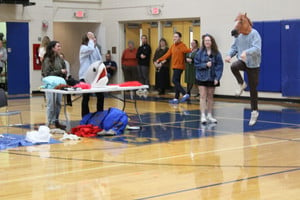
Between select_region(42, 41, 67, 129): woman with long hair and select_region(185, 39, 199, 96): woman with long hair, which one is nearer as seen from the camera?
select_region(42, 41, 67, 129): woman with long hair

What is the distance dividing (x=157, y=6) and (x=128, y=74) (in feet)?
9.45

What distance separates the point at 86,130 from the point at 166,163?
3.02 meters

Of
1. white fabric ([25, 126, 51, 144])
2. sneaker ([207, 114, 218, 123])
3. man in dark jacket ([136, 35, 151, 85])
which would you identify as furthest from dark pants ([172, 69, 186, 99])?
white fabric ([25, 126, 51, 144])

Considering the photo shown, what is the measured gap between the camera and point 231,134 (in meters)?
10.8

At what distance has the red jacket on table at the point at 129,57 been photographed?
870 inches

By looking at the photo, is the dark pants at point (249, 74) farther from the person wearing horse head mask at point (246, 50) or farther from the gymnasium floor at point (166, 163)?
the gymnasium floor at point (166, 163)

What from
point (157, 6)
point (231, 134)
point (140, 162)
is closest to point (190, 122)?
point (231, 134)

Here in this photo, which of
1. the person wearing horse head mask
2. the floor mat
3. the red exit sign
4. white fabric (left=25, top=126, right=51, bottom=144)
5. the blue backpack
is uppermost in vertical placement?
the red exit sign

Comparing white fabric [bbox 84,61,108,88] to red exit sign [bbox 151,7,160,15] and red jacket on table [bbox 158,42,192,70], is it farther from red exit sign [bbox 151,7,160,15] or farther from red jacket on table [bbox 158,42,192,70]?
red exit sign [bbox 151,7,160,15]

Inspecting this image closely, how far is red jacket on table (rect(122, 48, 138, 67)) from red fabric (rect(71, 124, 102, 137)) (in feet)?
36.9

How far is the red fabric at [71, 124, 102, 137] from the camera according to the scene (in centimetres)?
1075

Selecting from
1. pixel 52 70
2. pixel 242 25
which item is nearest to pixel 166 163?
pixel 242 25

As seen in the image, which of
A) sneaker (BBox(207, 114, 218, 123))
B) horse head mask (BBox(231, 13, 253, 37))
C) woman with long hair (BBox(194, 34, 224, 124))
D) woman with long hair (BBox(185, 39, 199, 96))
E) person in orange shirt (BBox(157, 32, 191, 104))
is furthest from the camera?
woman with long hair (BBox(185, 39, 199, 96))

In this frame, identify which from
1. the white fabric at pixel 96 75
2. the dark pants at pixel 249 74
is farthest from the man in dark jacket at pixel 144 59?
the dark pants at pixel 249 74
